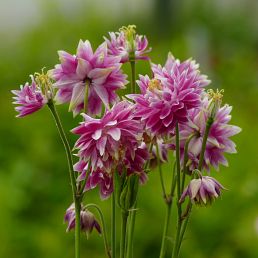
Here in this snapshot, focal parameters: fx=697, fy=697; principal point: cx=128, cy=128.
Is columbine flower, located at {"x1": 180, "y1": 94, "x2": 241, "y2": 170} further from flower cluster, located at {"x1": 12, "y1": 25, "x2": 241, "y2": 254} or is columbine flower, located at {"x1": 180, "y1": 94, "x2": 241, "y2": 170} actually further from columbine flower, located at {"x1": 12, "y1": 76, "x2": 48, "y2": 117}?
columbine flower, located at {"x1": 12, "y1": 76, "x2": 48, "y2": 117}

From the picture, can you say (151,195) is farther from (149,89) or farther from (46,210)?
(149,89)

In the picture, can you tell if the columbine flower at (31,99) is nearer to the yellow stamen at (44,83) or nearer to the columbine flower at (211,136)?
the yellow stamen at (44,83)

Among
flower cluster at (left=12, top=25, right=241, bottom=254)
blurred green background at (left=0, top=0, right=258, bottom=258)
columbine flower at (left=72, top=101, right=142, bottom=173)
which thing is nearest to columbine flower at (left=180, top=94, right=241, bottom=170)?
flower cluster at (left=12, top=25, right=241, bottom=254)

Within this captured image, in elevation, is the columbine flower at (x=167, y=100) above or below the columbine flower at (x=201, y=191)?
above

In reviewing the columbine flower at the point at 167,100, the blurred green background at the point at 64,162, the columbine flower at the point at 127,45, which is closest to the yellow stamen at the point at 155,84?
the columbine flower at the point at 167,100

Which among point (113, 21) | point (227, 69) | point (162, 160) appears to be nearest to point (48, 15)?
point (113, 21)
